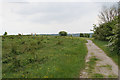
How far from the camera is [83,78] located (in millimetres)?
5582

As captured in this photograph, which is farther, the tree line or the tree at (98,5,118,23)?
the tree at (98,5,118,23)

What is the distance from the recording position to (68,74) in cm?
581

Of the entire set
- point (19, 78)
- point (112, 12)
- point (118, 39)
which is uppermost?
point (112, 12)

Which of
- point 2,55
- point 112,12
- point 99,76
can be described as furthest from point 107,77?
point 112,12

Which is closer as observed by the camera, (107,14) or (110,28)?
(110,28)

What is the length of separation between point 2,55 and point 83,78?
8.56m

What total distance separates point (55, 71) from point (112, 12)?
41.7m

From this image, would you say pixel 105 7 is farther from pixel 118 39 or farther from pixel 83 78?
pixel 83 78

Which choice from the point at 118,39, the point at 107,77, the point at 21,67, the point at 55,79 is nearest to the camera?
the point at 55,79

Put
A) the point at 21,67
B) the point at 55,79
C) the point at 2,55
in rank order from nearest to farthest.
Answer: the point at 55,79 < the point at 21,67 < the point at 2,55

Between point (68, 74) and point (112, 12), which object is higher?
point (112, 12)

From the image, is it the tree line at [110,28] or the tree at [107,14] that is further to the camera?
the tree at [107,14]

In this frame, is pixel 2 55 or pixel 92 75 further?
pixel 2 55

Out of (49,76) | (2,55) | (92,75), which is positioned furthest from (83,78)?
(2,55)
